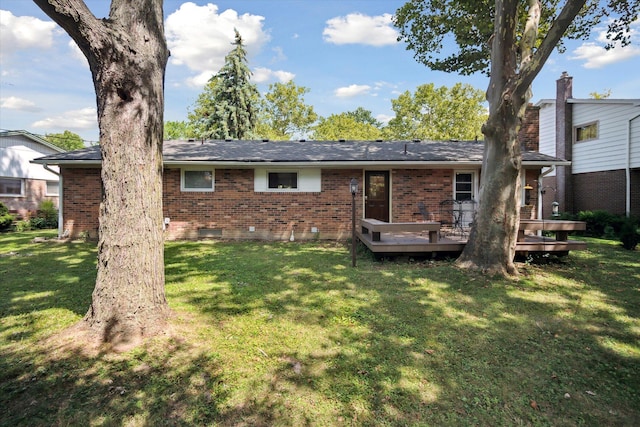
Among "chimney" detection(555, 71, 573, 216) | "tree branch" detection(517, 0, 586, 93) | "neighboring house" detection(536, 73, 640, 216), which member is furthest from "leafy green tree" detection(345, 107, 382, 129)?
"tree branch" detection(517, 0, 586, 93)

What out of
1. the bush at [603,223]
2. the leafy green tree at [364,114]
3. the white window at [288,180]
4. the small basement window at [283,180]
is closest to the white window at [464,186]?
the white window at [288,180]

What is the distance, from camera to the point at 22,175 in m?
16.7

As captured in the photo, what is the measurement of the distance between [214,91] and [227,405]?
25.6m

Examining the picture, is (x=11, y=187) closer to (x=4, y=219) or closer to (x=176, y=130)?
(x=4, y=219)

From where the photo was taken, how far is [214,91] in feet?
79.7

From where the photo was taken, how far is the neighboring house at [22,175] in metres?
16.0

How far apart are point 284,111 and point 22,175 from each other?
21.4m

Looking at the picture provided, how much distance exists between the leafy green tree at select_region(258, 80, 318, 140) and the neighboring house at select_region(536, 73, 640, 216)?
21417 millimetres

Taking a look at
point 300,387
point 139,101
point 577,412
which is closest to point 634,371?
point 577,412

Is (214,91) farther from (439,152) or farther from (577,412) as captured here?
(577,412)

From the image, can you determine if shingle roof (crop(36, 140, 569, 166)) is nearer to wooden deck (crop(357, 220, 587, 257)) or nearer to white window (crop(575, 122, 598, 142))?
wooden deck (crop(357, 220, 587, 257))

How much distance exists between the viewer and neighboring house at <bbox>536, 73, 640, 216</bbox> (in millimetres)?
12273

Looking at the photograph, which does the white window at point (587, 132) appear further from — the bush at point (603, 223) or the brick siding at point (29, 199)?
the brick siding at point (29, 199)

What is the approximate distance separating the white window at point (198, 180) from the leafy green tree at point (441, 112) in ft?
84.3
